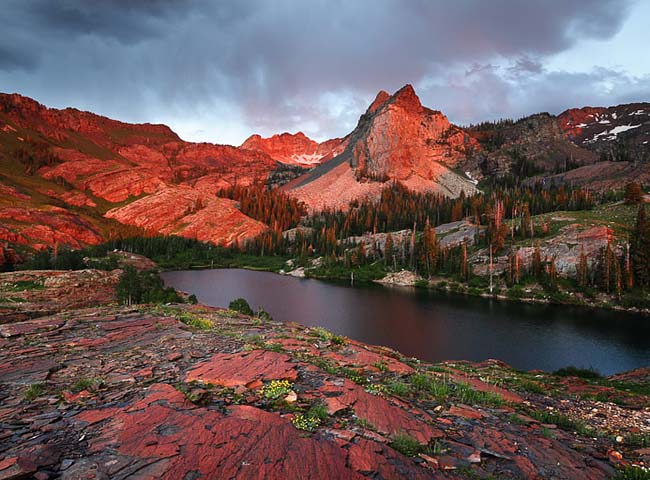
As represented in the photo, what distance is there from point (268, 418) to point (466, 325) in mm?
46526

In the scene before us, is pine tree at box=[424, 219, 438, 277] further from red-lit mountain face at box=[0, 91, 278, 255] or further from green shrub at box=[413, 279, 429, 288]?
red-lit mountain face at box=[0, 91, 278, 255]

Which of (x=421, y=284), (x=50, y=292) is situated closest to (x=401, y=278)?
(x=421, y=284)

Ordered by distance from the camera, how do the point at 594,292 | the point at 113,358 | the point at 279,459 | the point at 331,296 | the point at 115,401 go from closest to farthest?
the point at 279,459
the point at 115,401
the point at 113,358
the point at 594,292
the point at 331,296

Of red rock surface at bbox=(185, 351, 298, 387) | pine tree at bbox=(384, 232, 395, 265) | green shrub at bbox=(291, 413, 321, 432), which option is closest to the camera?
green shrub at bbox=(291, 413, 321, 432)

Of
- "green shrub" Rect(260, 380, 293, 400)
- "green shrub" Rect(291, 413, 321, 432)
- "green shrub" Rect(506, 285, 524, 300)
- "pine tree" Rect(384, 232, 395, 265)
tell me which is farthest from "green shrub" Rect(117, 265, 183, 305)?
"pine tree" Rect(384, 232, 395, 265)

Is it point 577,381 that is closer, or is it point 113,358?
point 113,358

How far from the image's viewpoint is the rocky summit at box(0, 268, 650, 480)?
5.37 metres

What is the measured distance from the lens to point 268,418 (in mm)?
6719

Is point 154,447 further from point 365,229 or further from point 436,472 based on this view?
point 365,229

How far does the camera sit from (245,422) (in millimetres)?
6469

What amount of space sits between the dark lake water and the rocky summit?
86.2 feet

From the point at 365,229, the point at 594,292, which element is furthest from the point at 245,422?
the point at 365,229

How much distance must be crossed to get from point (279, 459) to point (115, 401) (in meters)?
4.40

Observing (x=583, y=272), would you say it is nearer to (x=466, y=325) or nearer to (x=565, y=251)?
(x=565, y=251)
